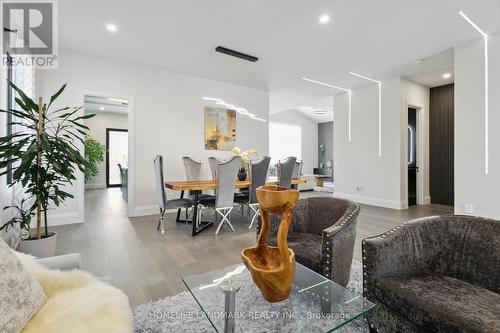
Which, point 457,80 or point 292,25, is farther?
point 457,80

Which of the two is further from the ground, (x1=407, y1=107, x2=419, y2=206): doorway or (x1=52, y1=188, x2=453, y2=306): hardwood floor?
(x1=407, y1=107, x2=419, y2=206): doorway

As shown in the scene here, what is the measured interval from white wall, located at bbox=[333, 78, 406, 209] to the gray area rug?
4.17m

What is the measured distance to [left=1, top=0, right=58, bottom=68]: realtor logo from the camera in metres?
2.77

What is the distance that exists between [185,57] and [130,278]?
3661mm

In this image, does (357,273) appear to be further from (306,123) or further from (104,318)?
(306,123)

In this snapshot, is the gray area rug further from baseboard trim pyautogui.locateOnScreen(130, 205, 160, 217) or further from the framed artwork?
the framed artwork

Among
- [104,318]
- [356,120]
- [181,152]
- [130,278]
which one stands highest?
[356,120]

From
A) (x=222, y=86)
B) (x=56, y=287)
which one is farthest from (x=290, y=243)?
(x=222, y=86)

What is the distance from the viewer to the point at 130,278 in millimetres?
2123

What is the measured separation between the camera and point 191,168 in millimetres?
4562

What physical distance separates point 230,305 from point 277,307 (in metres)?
0.22

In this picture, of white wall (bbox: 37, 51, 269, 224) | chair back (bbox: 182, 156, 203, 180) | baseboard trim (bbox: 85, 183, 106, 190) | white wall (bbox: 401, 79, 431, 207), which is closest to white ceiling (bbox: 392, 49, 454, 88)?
white wall (bbox: 401, 79, 431, 207)

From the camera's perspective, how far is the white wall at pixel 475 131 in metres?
3.52

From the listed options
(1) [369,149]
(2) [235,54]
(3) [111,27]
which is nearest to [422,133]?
(1) [369,149]
